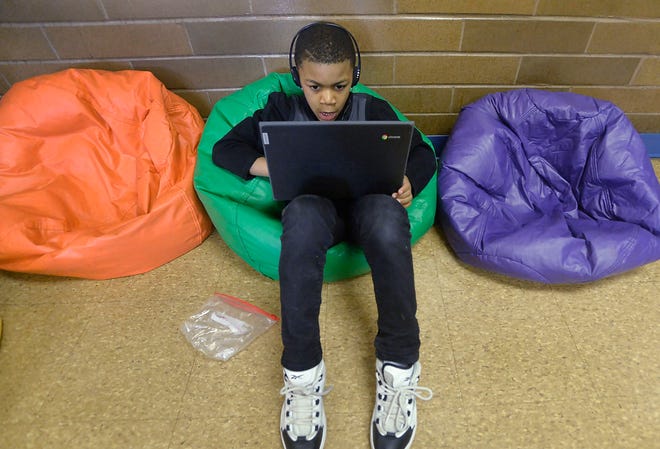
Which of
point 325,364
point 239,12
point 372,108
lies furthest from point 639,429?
point 239,12

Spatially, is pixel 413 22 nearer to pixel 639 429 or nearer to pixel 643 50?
→ pixel 643 50

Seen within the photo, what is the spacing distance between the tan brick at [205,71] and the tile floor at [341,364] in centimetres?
71

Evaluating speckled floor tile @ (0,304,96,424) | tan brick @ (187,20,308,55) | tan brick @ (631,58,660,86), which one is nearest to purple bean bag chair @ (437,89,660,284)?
tan brick @ (631,58,660,86)

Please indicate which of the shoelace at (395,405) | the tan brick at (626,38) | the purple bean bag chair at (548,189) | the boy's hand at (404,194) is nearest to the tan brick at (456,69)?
the purple bean bag chair at (548,189)

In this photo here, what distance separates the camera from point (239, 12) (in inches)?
53.3

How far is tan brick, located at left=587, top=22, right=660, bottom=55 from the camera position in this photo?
1394mm

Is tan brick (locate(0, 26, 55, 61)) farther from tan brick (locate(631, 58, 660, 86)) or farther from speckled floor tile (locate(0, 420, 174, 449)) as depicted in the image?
tan brick (locate(631, 58, 660, 86))

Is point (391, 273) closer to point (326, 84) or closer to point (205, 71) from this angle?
point (326, 84)

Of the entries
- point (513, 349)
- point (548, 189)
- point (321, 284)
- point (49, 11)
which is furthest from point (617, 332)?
point (49, 11)

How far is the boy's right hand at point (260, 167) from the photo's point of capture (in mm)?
1064

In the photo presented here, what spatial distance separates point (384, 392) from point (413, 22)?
1189mm

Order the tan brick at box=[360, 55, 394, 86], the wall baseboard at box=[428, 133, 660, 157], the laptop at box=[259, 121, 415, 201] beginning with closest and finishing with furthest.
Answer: the laptop at box=[259, 121, 415, 201]
the tan brick at box=[360, 55, 394, 86]
the wall baseboard at box=[428, 133, 660, 157]

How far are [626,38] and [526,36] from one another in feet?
1.20

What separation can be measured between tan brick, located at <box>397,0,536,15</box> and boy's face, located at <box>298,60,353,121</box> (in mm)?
543
